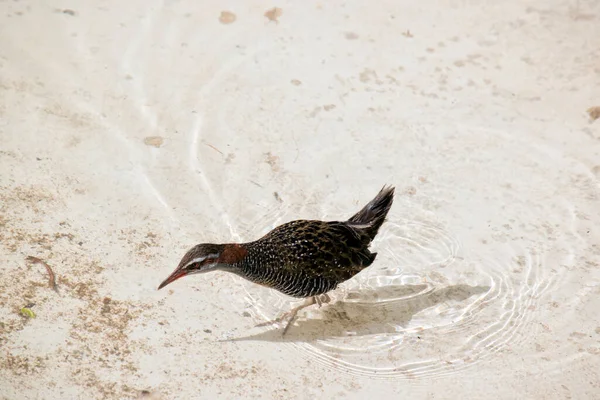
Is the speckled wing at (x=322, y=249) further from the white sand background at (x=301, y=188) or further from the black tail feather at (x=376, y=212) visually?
the white sand background at (x=301, y=188)

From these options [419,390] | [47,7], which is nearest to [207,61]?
[47,7]

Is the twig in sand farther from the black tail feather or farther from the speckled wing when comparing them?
the black tail feather

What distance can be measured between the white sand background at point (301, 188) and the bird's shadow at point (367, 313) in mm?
19

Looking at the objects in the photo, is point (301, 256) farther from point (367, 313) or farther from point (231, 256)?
point (367, 313)

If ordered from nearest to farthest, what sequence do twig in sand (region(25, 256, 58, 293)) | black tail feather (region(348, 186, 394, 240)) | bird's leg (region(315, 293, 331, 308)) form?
twig in sand (region(25, 256, 58, 293)), black tail feather (region(348, 186, 394, 240)), bird's leg (region(315, 293, 331, 308))

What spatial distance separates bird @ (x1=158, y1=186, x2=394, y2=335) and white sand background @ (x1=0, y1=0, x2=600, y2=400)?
39cm

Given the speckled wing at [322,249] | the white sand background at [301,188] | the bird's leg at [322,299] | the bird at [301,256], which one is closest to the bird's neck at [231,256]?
the bird at [301,256]

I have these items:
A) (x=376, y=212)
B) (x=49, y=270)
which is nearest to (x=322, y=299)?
(x=376, y=212)

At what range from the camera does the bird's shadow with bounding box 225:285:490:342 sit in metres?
5.21

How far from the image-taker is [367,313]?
17.7 feet

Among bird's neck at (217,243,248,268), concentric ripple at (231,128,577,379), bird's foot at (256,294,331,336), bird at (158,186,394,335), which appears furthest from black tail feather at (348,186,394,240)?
bird's neck at (217,243,248,268)

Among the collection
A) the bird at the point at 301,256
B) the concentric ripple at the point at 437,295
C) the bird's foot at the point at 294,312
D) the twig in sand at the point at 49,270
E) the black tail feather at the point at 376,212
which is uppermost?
the black tail feather at the point at 376,212

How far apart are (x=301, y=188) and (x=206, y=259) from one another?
164 cm

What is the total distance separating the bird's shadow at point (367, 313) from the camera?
5.21 m
